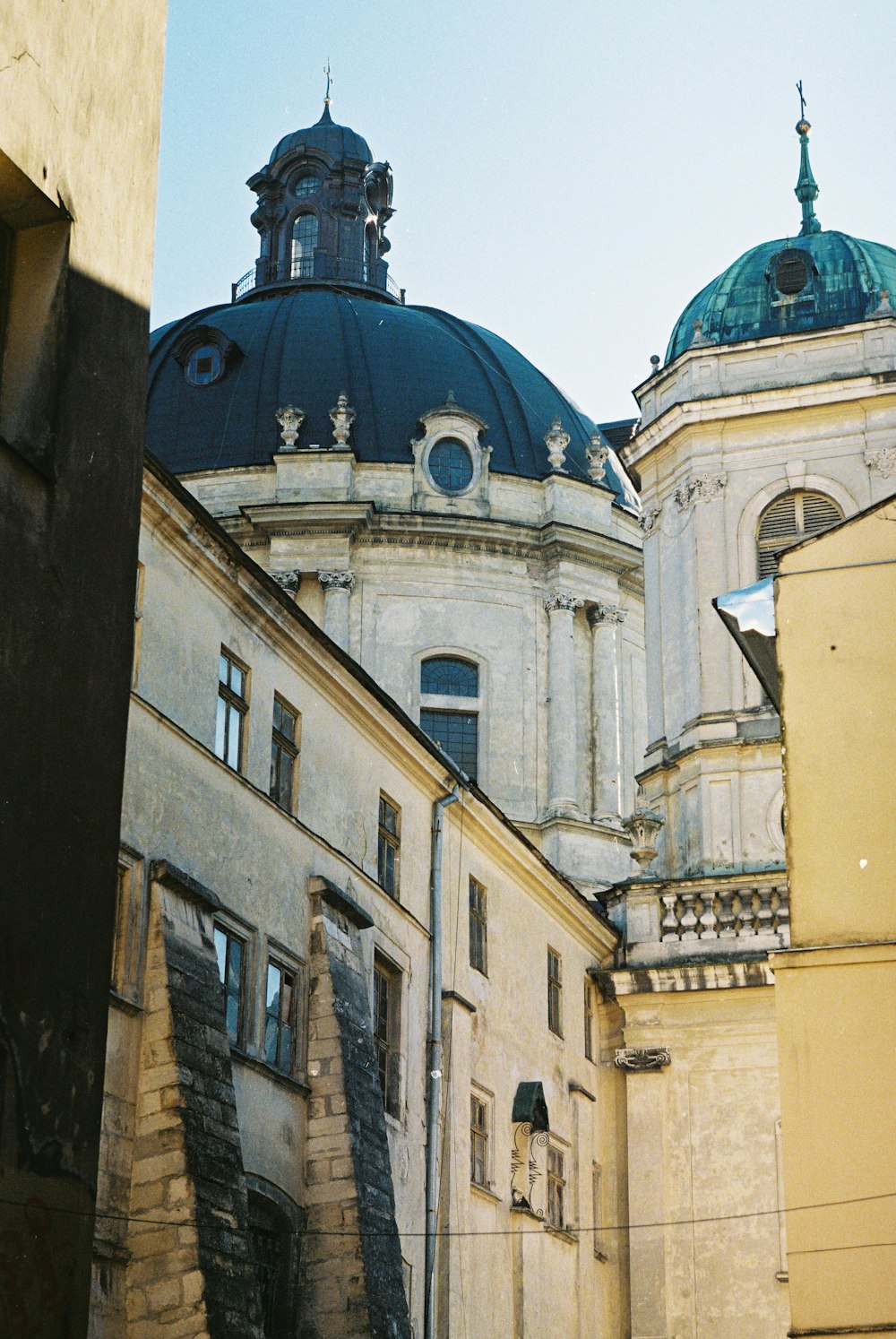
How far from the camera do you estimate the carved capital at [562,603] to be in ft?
144

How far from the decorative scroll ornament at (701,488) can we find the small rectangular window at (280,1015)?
51.2 feet

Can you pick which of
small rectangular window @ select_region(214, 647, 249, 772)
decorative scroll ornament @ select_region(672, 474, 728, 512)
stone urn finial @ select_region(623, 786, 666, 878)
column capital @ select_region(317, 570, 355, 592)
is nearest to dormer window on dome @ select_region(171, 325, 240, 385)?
column capital @ select_region(317, 570, 355, 592)

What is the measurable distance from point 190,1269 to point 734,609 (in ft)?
23.6

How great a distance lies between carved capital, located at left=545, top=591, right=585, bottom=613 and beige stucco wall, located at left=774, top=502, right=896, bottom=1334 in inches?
1027

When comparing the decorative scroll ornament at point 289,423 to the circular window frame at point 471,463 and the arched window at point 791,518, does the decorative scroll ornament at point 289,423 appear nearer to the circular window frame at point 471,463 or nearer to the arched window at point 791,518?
the circular window frame at point 471,463

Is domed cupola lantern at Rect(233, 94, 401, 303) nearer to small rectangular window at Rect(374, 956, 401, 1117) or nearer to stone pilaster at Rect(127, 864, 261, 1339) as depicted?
small rectangular window at Rect(374, 956, 401, 1117)

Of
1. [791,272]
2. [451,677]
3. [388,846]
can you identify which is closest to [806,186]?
[791,272]

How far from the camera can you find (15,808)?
984 centimetres

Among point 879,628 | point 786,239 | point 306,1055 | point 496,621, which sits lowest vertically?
point 306,1055

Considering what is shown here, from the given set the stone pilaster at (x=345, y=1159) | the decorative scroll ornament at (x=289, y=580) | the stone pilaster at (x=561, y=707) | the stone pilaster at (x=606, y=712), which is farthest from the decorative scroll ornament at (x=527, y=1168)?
the decorative scroll ornament at (x=289, y=580)

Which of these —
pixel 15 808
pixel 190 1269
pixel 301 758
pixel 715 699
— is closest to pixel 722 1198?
pixel 715 699

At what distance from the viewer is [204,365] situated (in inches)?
1870

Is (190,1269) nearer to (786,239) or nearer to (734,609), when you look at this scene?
(734,609)

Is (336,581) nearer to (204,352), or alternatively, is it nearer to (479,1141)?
Answer: (204,352)
